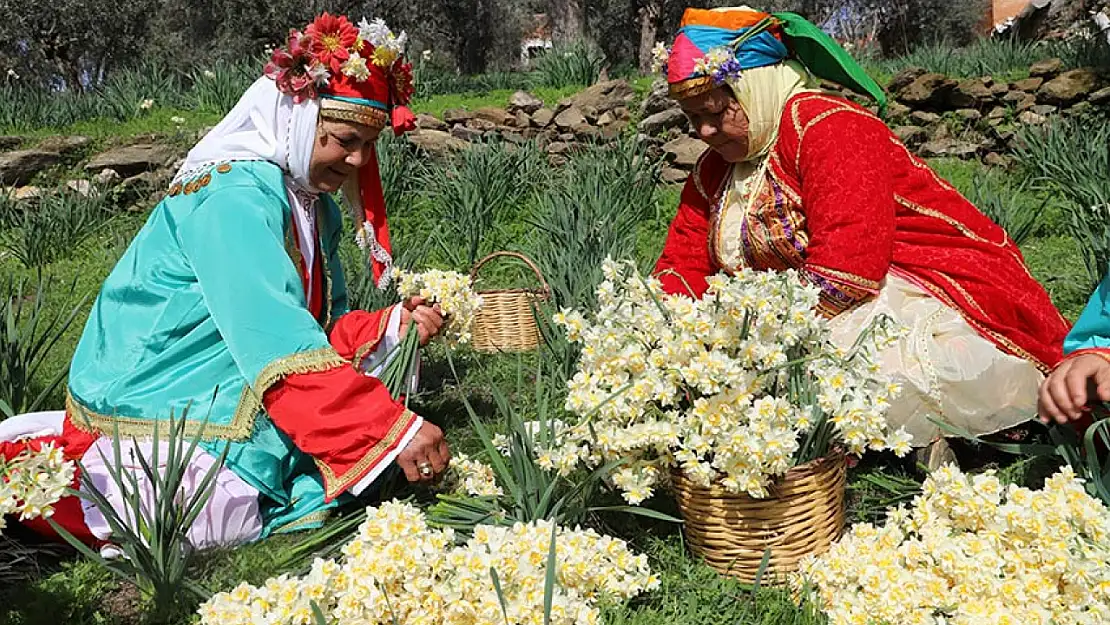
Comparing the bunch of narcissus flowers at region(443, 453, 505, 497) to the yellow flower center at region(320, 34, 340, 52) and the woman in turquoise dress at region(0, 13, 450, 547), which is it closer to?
the woman in turquoise dress at region(0, 13, 450, 547)

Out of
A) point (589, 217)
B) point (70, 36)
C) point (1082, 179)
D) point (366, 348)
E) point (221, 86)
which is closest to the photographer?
point (366, 348)

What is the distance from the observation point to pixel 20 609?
1636 millimetres

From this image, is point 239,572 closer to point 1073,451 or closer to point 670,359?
point 670,359

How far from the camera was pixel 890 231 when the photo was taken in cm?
218

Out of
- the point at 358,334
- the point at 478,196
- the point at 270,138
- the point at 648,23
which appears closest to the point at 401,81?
the point at 270,138

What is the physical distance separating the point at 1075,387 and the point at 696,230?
1370mm

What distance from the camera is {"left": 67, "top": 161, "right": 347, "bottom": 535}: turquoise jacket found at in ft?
5.92

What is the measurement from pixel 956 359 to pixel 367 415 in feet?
4.71

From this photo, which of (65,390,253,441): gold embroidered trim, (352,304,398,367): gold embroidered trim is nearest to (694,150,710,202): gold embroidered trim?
(352,304,398,367): gold embroidered trim

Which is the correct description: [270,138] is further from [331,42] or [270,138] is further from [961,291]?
[961,291]

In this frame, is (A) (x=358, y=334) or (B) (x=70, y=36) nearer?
(A) (x=358, y=334)

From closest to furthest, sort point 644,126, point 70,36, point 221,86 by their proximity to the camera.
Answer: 1. point 644,126
2. point 221,86
3. point 70,36

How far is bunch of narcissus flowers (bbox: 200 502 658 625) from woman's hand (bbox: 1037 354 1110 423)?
100 cm

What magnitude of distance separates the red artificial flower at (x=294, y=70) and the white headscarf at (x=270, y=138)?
3 centimetres
